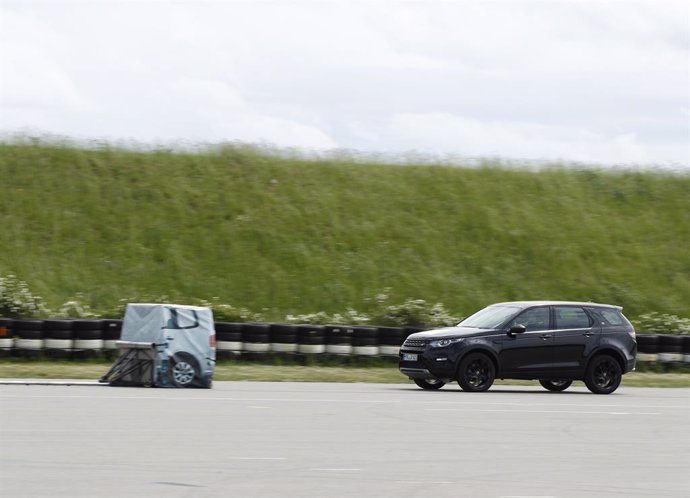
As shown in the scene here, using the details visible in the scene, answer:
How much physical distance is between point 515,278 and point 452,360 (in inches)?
646

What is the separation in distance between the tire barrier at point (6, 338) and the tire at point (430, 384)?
9.05 metres

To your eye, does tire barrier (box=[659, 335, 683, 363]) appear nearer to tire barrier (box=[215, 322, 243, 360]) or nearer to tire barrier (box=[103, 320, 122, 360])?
tire barrier (box=[215, 322, 243, 360])

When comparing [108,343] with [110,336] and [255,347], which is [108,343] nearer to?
[110,336]

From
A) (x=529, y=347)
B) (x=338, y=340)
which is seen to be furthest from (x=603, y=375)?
(x=338, y=340)

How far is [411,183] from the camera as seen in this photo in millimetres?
42594

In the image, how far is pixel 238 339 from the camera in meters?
24.9

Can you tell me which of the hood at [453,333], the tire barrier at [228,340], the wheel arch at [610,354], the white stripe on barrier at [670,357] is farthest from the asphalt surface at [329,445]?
the white stripe on barrier at [670,357]

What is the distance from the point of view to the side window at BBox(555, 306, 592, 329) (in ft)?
69.3

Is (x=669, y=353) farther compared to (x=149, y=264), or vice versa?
(x=149, y=264)

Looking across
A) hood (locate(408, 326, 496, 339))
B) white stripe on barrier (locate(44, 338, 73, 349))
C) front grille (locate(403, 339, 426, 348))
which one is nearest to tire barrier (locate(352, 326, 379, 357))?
front grille (locate(403, 339, 426, 348))

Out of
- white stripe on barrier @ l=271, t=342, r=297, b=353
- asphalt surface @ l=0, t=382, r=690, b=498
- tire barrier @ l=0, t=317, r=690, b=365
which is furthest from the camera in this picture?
white stripe on barrier @ l=271, t=342, r=297, b=353

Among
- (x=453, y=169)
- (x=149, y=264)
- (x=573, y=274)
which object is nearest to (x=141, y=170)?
(x=149, y=264)

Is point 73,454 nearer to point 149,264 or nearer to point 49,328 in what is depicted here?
point 49,328

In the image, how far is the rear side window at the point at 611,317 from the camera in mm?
21406
